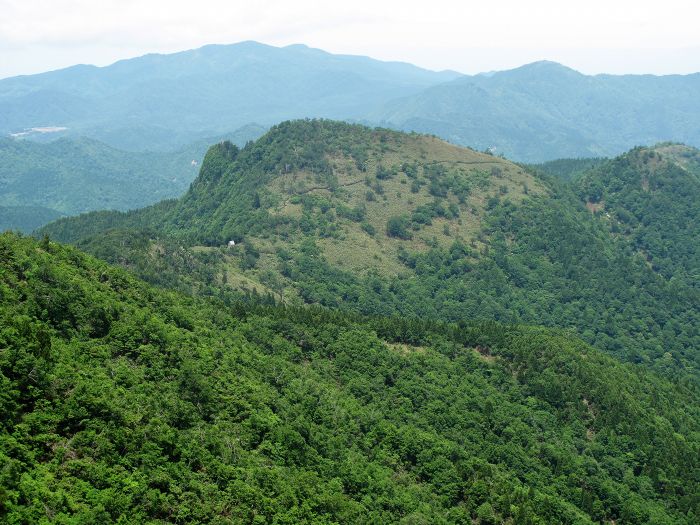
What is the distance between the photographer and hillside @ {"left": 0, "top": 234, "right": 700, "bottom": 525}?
1537 inches

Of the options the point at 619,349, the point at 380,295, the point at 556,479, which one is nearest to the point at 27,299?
the point at 556,479

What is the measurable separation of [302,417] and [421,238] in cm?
10482

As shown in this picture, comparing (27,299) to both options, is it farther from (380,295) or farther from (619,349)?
(619,349)

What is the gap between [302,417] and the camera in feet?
183

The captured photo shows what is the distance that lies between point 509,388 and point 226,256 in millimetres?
67353

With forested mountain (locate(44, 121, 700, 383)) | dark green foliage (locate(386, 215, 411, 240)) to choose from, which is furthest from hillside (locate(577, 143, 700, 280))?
dark green foliage (locate(386, 215, 411, 240))

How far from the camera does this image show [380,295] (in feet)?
431

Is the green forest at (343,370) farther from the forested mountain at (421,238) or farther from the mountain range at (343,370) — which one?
the forested mountain at (421,238)

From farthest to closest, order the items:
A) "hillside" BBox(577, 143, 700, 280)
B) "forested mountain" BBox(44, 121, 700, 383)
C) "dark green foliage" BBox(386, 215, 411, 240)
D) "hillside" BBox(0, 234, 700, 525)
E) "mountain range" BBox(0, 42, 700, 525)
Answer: "hillside" BBox(577, 143, 700, 280)
"dark green foliage" BBox(386, 215, 411, 240)
"forested mountain" BBox(44, 121, 700, 383)
"mountain range" BBox(0, 42, 700, 525)
"hillside" BBox(0, 234, 700, 525)

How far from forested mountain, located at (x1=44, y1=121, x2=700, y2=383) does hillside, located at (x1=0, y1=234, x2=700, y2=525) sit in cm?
3618

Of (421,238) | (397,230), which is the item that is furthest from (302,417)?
(421,238)

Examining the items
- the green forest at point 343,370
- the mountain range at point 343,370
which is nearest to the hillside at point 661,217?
the green forest at point 343,370

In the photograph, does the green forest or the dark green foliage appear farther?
the dark green foliage

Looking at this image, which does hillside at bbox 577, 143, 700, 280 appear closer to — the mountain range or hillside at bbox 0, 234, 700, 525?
the mountain range
